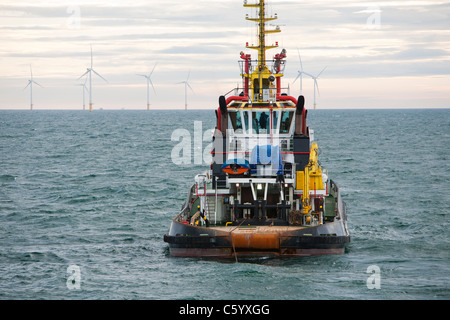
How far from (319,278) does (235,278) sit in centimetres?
357

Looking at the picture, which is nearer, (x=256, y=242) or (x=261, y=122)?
(x=256, y=242)

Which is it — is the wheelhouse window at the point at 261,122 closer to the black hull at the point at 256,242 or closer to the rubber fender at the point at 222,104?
the rubber fender at the point at 222,104

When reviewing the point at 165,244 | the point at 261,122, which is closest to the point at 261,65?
the point at 261,122

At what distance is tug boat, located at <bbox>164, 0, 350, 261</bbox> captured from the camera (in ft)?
99.8

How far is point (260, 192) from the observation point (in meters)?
33.3

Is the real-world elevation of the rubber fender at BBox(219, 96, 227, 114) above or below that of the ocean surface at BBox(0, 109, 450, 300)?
above

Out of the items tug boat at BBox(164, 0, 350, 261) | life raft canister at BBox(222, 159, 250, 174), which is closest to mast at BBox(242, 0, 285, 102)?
tug boat at BBox(164, 0, 350, 261)

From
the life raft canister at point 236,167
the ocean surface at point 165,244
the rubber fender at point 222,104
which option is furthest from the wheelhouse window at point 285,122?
the ocean surface at point 165,244

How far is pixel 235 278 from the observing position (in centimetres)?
2783

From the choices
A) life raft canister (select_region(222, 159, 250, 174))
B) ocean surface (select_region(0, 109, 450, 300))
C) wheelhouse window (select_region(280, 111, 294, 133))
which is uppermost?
wheelhouse window (select_region(280, 111, 294, 133))

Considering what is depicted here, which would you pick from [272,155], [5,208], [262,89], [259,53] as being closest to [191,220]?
[272,155]

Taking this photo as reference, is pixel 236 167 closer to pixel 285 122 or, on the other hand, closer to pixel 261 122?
pixel 261 122

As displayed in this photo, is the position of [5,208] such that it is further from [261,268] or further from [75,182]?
[261,268]

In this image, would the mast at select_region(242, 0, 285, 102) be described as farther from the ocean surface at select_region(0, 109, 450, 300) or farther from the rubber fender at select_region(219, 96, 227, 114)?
the ocean surface at select_region(0, 109, 450, 300)
